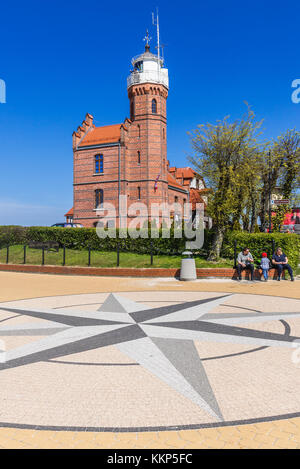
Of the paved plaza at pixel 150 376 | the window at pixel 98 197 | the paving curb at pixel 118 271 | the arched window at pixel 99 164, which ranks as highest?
the arched window at pixel 99 164

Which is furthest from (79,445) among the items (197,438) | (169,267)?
(169,267)

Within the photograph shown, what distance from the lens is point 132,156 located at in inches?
1540

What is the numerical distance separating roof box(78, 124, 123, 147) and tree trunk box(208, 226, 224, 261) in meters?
24.6

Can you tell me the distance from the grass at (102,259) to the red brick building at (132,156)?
1636 cm

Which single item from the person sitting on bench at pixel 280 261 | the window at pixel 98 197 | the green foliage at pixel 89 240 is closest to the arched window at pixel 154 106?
the window at pixel 98 197

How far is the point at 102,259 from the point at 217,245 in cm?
660

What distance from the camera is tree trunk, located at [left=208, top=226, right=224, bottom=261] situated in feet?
58.9

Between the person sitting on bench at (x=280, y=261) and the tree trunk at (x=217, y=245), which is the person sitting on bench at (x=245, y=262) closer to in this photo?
the person sitting on bench at (x=280, y=261)

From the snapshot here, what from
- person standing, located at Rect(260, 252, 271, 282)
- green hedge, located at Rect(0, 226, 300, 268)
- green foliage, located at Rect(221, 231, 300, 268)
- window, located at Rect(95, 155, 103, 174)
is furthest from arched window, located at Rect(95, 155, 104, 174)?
person standing, located at Rect(260, 252, 271, 282)

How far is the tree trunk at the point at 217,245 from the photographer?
17.9 metres

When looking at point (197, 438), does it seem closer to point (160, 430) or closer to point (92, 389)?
point (160, 430)

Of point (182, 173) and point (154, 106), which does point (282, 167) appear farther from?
point (182, 173)

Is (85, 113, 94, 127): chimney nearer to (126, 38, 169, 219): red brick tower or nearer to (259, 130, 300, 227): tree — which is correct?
(126, 38, 169, 219): red brick tower

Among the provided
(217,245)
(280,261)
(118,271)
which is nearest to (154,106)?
(217,245)
